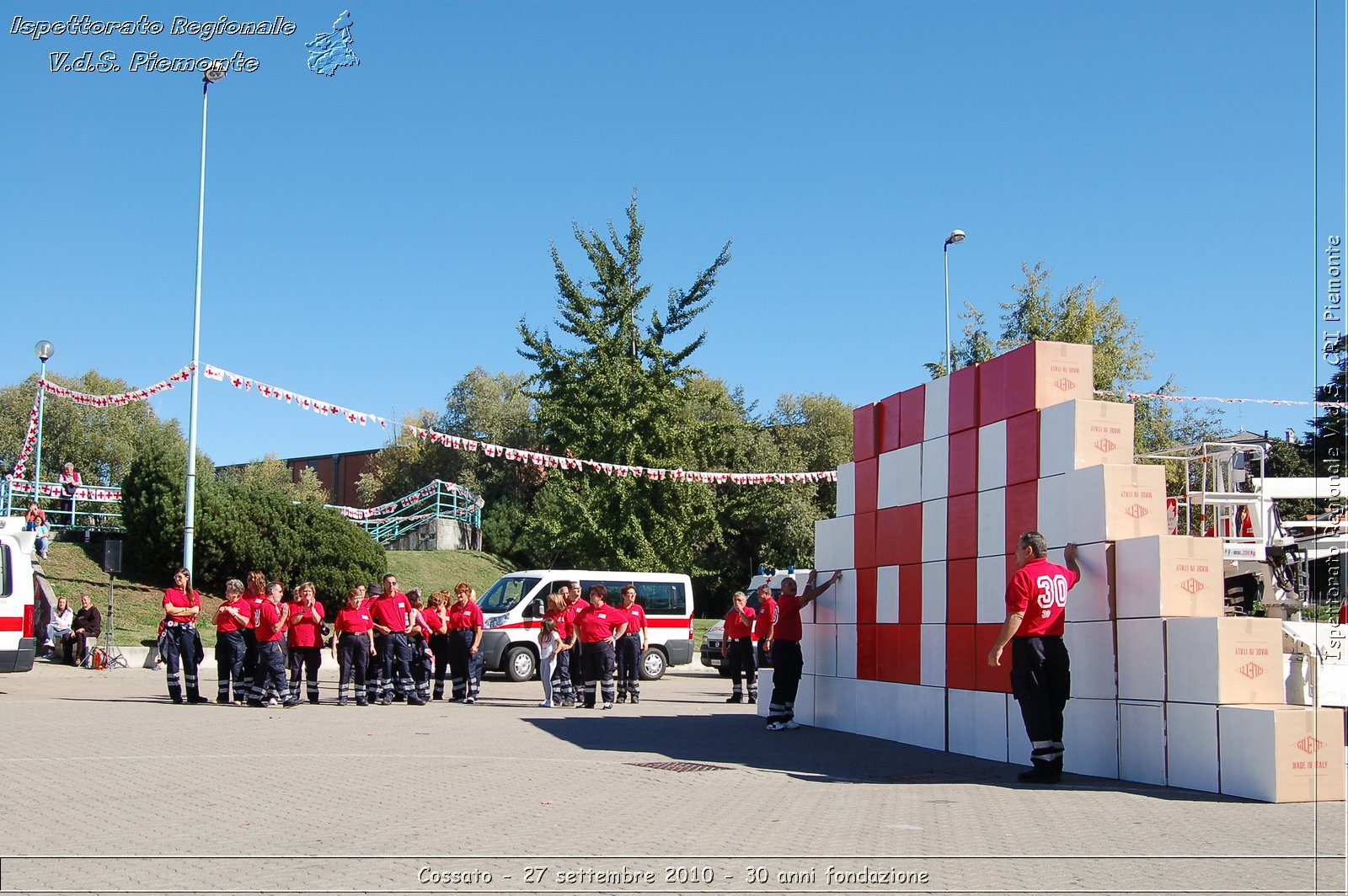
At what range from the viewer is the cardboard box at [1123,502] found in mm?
9820

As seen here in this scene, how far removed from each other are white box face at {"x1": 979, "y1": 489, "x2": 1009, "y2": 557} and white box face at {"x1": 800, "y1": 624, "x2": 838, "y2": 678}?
10.2ft

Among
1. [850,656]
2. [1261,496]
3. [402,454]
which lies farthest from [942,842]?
[402,454]

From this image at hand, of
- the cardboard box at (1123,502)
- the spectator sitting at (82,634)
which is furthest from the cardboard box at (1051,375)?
the spectator sitting at (82,634)

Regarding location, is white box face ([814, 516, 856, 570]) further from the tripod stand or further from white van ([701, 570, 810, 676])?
the tripod stand

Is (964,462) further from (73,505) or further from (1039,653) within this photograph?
(73,505)

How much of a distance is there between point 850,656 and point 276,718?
723 cm

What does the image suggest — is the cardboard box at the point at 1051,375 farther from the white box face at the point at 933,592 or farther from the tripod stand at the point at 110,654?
the tripod stand at the point at 110,654

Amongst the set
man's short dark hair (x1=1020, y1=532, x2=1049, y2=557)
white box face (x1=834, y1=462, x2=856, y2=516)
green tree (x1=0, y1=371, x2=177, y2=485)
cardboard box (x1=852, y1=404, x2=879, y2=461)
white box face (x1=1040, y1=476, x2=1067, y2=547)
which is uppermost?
green tree (x1=0, y1=371, x2=177, y2=485)

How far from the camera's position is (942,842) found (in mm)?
6863

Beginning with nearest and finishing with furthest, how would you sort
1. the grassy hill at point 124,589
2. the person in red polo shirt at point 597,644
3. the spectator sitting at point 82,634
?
1. the person in red polo shirt at point 597,644
2. the spectator sitting at point 82,634
3. the grassy hill at point 124,589

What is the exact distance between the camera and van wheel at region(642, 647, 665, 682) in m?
24.9

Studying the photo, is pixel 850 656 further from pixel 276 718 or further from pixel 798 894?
pixel 798 894

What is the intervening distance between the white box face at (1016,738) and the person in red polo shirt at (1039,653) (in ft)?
3.57

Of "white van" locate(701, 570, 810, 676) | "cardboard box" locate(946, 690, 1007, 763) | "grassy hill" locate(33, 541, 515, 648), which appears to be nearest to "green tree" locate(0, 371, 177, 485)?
"grassy hill" locate(33, 541, 515, 648)
